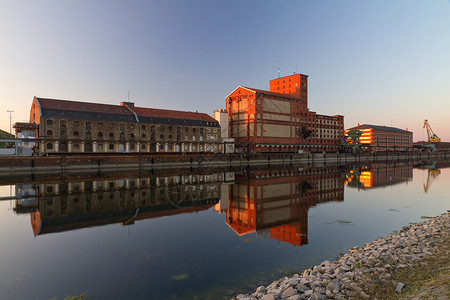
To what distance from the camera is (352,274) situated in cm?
730

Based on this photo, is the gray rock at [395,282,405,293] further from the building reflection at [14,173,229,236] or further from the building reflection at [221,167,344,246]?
the building reflection at [14,173,229,236]

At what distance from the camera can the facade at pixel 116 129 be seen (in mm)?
55062

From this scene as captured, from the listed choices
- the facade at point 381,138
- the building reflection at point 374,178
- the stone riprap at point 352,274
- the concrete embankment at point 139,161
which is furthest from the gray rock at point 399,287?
the facade at point 381,138

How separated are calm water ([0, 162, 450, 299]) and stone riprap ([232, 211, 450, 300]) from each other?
1446 mm

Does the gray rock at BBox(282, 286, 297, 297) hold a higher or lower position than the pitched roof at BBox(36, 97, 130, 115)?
lower

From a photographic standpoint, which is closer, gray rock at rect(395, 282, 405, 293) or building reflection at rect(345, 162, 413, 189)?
gray rock at rect(395, 282, 405, 293)

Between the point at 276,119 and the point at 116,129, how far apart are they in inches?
2148

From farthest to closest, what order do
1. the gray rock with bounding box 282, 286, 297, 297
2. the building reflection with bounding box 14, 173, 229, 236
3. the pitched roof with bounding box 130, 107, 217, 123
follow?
the pitched roof with bounding box 130, 107, 217, 123, the building reflection with bounding box 14, 173, 229, 236, the gray rock with bounding box 282, 286, 297, 297

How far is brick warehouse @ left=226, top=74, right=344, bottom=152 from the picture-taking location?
3376 inches

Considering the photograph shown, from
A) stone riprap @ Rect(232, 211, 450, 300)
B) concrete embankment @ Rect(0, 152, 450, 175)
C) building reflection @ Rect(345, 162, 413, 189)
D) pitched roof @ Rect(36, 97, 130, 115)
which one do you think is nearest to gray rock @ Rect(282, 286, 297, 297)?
stone riprap @ Rect(232, 211, 450, 300)

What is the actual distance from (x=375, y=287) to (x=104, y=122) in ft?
213

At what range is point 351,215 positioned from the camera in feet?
59.9

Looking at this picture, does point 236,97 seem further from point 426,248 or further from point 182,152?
point 426,248

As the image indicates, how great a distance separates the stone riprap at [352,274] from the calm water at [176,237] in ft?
4.74
